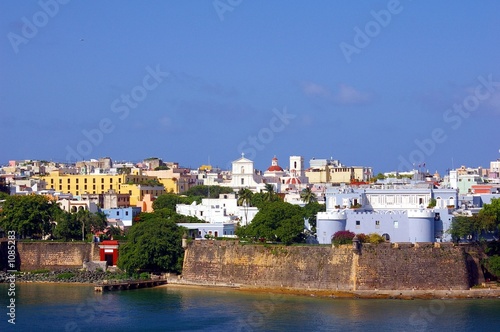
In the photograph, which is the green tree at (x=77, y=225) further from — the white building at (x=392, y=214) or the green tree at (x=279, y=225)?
the white building at (x=392, y=214)

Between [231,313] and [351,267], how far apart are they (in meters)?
5.07

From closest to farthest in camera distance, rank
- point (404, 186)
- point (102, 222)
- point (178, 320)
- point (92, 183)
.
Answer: point (178, 320) < point (404, 186) < point (102, 222) < point (92, 183)

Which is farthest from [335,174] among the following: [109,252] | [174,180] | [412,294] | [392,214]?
[412,294]

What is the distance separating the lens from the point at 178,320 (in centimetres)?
3086

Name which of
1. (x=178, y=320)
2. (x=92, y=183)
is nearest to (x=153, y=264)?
(x=178, y=320)

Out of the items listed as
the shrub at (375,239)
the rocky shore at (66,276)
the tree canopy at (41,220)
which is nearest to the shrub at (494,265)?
the shrub at (375,239)

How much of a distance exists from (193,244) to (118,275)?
Result: 2.76 m

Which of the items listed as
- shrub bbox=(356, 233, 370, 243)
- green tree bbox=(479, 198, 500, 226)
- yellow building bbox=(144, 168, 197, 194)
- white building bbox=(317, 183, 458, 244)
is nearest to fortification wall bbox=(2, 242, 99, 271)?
white building bbox=(317, 183, 458, 244)

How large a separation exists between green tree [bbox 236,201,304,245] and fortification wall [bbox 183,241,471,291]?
0.97m

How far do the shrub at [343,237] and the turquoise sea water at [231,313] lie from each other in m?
2.70

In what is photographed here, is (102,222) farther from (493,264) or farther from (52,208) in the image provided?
(493,264)

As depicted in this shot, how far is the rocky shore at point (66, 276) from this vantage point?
39125 mm

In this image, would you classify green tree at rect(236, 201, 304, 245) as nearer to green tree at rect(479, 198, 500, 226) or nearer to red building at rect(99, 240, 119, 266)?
red building at rect(99, 240, 119, 266)

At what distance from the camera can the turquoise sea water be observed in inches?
1172
